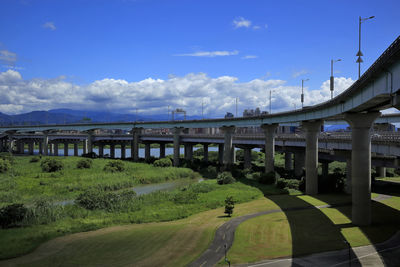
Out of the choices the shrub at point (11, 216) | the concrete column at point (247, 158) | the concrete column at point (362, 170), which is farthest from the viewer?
the concrete column at point (247, 158)

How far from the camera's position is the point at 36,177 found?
66438 mm

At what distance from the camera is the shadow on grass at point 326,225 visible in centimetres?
2842

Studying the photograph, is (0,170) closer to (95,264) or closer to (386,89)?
(95,264)

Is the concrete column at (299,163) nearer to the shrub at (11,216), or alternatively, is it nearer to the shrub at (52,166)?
the shrub at (52,166)

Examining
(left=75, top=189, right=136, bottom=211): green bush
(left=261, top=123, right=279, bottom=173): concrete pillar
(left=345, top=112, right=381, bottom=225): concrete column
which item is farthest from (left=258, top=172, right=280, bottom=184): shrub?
(left=75, top=189, right=136, bottom=211): green bush

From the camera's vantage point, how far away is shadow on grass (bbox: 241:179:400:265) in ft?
93.2

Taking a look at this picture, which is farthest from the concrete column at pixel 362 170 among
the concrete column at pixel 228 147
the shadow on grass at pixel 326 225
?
the concrete column at pixel 228 147

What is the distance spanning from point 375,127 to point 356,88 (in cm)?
7323

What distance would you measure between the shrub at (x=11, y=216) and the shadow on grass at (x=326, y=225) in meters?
31.7

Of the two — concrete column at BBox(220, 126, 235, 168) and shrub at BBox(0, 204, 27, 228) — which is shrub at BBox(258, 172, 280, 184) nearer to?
concrete column at BBox(220, 126, 235, 168)

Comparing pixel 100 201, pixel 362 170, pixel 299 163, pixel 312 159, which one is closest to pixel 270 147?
pixel 299 163

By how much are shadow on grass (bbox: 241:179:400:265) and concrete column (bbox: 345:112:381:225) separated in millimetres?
1553

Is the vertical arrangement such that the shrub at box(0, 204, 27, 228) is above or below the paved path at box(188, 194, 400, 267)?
above

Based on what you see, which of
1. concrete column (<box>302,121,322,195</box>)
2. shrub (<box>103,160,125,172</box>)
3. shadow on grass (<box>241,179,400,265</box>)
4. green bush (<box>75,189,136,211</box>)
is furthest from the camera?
shrub (<box>103,160,125,172</box>)
